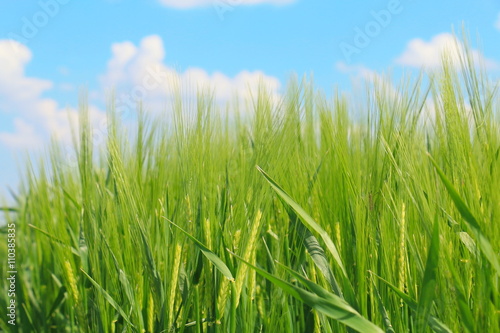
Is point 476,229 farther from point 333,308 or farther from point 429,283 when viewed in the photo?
point 333,308

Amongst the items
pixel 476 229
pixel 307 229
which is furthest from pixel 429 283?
pixel 307 229

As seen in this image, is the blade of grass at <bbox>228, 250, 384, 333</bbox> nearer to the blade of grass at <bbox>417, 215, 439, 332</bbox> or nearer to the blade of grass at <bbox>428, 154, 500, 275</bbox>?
the blade of grass at <bbox>417, 215, 439, 332</bbox>

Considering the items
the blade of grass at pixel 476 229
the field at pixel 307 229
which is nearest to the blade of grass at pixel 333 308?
the field at pixel 307 229

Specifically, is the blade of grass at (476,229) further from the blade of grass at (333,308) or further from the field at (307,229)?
the blade of grass at (333,308)

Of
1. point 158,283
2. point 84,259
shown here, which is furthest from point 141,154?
point 158,283

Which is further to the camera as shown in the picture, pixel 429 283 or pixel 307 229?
pixel 307 229

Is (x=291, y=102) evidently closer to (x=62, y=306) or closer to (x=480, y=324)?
(x=480, y=324)

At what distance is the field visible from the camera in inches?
30.7

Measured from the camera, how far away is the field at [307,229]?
2.56ft

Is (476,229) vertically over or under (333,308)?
over

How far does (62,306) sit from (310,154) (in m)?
0.98

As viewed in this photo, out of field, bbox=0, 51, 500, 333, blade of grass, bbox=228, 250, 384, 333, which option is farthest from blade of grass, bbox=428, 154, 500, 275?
blade of grass, bbox=228, 250, 384, 333

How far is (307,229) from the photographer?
3.16 feet

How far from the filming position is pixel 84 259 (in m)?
1.30
